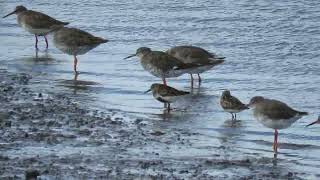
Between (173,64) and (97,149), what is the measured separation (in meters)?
5.58

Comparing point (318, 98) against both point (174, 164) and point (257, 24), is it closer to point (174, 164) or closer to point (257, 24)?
point (174, 164)

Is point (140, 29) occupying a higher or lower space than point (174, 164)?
lower

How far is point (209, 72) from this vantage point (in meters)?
18.1

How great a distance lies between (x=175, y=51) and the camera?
17422mm

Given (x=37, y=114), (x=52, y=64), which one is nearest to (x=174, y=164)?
(x=37, y=114)

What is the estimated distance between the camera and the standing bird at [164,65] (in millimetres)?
16062

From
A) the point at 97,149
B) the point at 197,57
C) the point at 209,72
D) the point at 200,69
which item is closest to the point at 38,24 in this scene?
the point at 209,72

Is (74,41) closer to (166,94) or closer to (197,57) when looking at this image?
(197,57)

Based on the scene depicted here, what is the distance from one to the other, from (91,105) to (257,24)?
9025mm

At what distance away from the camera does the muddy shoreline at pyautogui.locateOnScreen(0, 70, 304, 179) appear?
9578 millimetres

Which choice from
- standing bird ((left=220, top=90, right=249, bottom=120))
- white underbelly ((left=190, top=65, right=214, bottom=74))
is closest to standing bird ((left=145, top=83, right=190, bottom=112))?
standing bird ((left=220, top=90, right=249, bottom=120))

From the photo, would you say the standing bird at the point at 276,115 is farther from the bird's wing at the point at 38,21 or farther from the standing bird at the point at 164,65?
the bird's wing at the point at 38,21

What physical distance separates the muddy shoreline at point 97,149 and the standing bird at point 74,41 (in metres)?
4.21

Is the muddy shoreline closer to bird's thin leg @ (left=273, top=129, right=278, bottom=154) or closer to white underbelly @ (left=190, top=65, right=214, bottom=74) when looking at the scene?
bird's thin leg @ (left=273, top=129, right=278, bottom=154)
